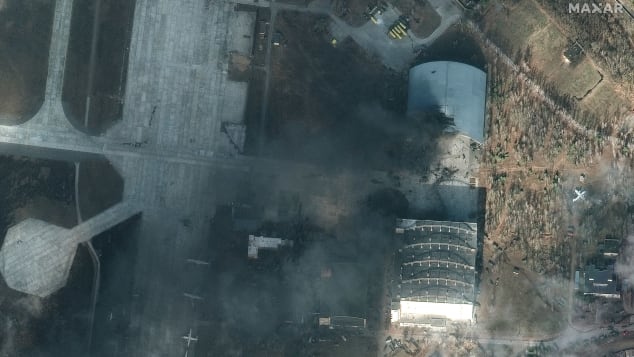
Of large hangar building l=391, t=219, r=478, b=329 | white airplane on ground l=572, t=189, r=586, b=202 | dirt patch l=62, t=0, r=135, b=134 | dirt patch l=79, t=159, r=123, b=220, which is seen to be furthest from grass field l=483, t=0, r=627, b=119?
dirt patch l=79, t=159, r=123, b=220

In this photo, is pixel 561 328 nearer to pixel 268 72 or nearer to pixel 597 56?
pixel 597 56

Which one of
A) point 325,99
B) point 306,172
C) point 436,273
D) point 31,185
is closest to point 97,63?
point 31,185

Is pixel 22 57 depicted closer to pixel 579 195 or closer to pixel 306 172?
pixel 306 172

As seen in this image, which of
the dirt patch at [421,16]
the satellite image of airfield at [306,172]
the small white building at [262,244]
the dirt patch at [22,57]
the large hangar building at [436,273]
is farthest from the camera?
the dirt patch at [421,16]

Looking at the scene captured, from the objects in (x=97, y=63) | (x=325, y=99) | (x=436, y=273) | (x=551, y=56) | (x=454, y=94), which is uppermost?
(x=551, y=56)

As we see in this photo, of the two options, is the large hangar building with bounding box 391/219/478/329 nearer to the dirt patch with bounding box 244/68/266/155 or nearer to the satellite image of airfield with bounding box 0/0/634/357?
the satellite image of airfield with bounding box 0/0/634/357

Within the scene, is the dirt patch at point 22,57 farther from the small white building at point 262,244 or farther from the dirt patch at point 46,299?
the small white building at point 262,244

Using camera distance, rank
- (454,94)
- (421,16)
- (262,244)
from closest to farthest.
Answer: (454,94) → (262,244) → (421,16)

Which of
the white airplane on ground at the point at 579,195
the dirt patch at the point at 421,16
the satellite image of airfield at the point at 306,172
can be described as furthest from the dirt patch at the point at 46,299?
the white airplane on ground at the point at 579,195
